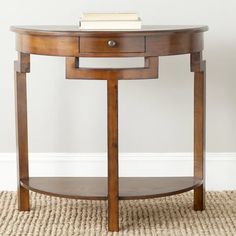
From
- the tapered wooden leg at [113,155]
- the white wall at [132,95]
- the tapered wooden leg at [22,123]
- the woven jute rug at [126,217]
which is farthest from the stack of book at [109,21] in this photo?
the woven jute rug at [126,217]

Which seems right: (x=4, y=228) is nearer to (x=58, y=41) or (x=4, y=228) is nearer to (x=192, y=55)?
(x=58, y=41)

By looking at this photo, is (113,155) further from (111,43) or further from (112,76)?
(111,43)

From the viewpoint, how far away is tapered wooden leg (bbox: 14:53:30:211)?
259cm

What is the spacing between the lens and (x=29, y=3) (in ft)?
9.64

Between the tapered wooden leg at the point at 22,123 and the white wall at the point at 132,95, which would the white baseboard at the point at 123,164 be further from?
the tapered wooden leg at the point at 22,123

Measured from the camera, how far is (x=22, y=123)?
269cm

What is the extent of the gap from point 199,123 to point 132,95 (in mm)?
404

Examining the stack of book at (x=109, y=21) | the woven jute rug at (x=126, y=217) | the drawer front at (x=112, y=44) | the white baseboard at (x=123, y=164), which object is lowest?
the woven jute rug at (x=126, y=217)

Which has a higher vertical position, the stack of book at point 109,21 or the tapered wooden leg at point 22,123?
the stack of book at point 109,21

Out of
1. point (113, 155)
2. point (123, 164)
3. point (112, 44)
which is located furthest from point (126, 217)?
point (112, 44)

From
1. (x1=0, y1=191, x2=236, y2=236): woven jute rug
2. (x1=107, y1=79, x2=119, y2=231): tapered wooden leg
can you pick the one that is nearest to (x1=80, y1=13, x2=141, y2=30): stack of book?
(x1=107, y1=79, x2=119, y2=231): tapered wooden leg

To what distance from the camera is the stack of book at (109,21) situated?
242cm

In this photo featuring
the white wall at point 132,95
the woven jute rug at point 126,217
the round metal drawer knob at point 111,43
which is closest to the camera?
the round metal drawer knob at point 111,43

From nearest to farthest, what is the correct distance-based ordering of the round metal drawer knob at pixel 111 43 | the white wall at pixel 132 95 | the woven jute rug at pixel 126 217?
the round metal drawer knob at pixel 111 43 → the woven jute rug at pixel 126 217 → the white wall at pixel 132 95
